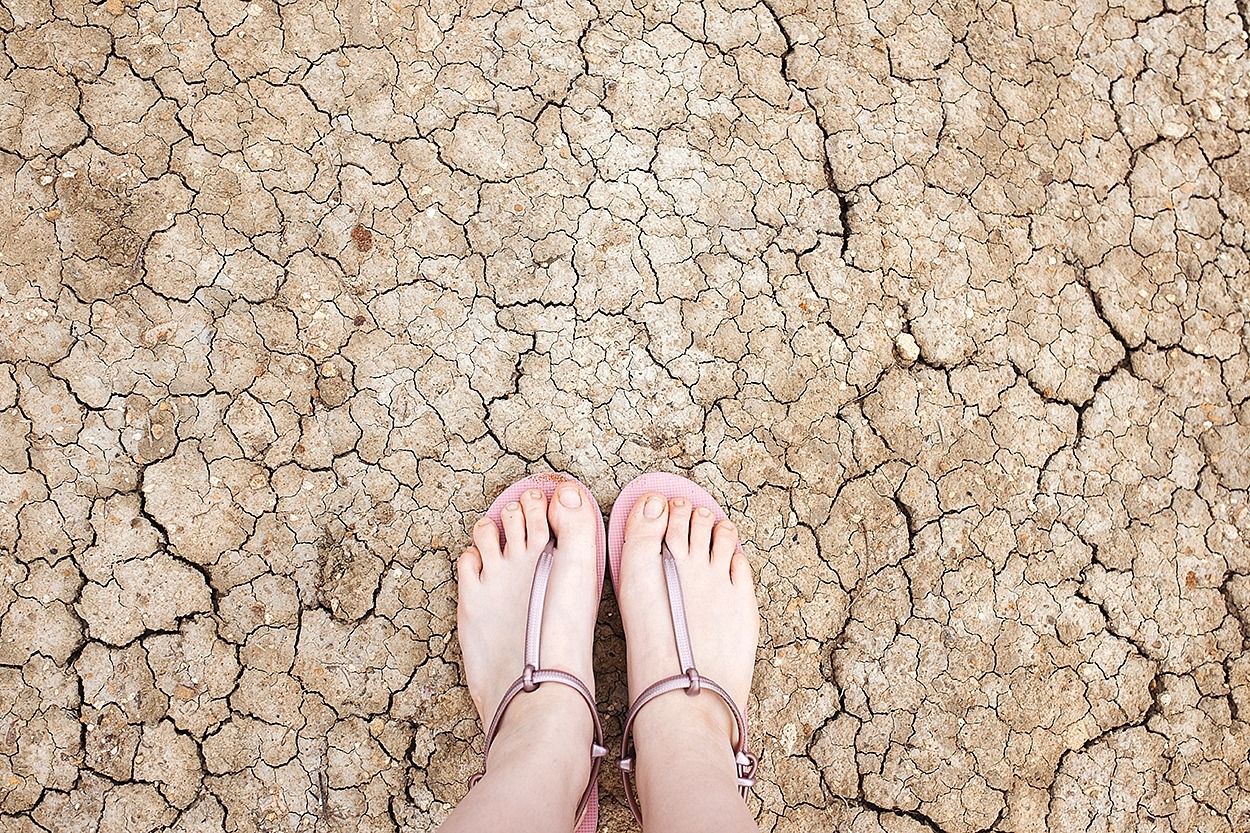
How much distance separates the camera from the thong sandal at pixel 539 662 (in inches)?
70.6

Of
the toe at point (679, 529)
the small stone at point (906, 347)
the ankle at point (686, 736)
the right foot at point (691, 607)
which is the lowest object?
the ankle at point (686, 736)

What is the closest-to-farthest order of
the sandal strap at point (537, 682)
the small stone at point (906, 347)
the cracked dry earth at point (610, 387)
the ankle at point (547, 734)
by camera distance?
1. the ankle at point (547, 734)
2. the sandal strap at point (537, 682)
3. the cracked dry earth at point (610, 387)
4. the small stone at point (906, 347)

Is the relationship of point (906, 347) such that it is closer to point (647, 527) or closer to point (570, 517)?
point (647, 527)

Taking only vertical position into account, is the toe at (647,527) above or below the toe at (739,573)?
above

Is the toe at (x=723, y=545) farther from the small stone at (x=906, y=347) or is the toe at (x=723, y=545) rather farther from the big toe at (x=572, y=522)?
the small stone at (x=906, y=347)

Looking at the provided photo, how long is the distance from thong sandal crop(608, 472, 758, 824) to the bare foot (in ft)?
0.19

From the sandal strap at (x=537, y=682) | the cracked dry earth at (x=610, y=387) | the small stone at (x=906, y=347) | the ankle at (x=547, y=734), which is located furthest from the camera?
the small stone at (x=906, y=347)

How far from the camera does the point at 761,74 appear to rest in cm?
215

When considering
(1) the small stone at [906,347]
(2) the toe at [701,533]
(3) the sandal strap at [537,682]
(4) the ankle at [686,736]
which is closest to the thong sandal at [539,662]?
(3) the sandal strap at [537,682]

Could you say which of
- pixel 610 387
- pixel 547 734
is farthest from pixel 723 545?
pixel 547 734

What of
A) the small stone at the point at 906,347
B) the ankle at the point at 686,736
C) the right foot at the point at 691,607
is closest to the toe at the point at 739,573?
the right foot at the point at 691,607

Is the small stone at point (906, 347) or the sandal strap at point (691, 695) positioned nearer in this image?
the sandal strap at point (691, 695)

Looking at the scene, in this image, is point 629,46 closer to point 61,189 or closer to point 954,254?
point 954,254

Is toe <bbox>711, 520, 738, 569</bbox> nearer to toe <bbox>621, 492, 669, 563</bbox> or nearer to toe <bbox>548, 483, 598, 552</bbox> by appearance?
toe <bbox>621, 492, 669, 563</bbox>
